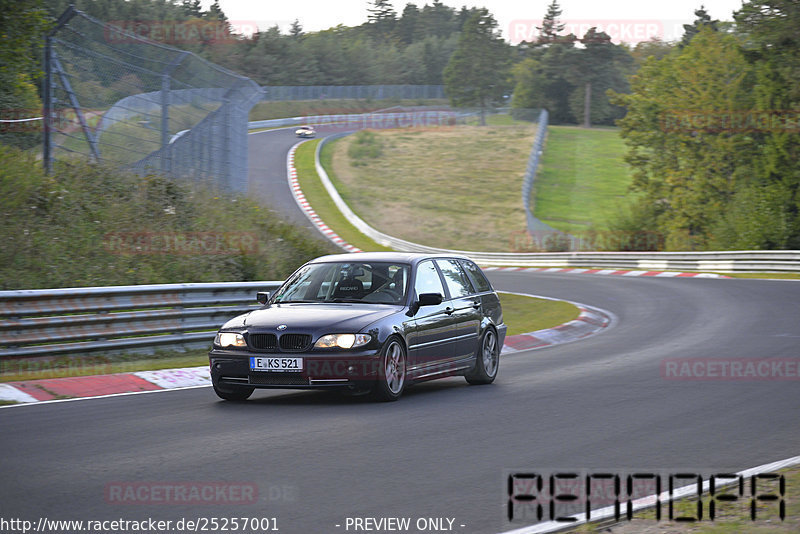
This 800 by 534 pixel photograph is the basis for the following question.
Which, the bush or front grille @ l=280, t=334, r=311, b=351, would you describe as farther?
the bush

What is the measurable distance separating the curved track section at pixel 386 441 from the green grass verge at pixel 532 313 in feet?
22.3

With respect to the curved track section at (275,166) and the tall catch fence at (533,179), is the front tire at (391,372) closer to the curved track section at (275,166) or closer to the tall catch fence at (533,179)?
the curved track section at (275,166)

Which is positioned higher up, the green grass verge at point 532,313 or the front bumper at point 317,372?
the front bumper at point 317,372

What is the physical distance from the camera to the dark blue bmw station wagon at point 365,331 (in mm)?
9680

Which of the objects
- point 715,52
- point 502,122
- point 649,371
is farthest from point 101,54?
point 502,122

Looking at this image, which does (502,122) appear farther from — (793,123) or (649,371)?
(649,371)

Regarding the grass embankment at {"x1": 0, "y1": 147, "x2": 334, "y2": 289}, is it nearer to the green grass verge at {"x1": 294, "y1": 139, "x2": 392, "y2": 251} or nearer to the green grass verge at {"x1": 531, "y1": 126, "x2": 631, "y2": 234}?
the green grass verge at {"x1": 294, "y1": 139, "x2": 392, "y2": 251}

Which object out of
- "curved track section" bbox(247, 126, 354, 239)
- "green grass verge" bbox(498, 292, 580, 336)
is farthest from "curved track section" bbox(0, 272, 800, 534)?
"curved track section" bbox(247, 126, 354, 239)

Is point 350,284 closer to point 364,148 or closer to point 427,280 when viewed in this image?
point 427,280

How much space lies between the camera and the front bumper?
31.6 feet

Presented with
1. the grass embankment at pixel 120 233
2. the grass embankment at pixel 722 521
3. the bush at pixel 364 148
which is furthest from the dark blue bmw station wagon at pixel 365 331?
the bush at pixel 364 148

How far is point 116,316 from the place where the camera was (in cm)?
1316

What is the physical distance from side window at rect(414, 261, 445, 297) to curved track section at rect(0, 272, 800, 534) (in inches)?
45.5

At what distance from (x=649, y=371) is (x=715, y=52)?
156 feet
